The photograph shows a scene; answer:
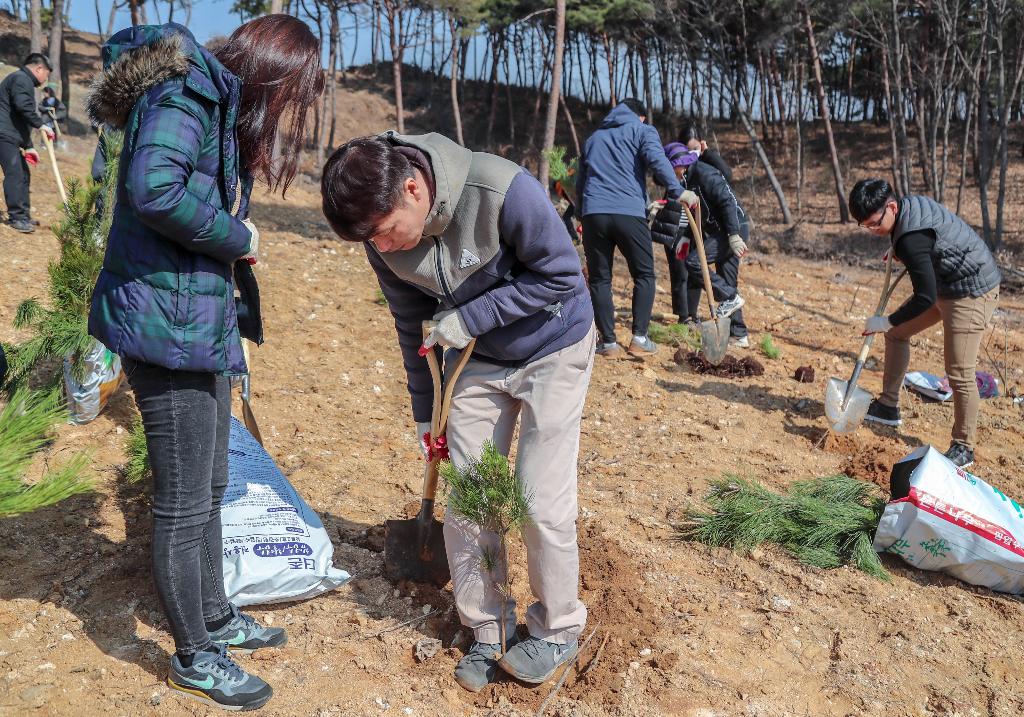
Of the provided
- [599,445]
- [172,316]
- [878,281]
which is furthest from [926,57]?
[172,316]

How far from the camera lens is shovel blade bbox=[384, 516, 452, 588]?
2748 mm

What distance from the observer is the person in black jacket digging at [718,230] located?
5.92 metres

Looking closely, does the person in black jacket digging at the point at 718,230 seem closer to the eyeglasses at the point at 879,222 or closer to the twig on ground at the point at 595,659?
the eyeglasses at the point at 879,222

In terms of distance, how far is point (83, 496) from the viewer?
3.08 metres

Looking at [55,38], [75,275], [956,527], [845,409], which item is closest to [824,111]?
[845,409]

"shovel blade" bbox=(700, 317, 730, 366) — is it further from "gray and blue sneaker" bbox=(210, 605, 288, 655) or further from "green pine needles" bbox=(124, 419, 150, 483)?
"gray and blue sneaker" bbox=(210, 605, 288, 655)

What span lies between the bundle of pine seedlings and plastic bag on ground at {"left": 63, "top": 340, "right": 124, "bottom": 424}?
8.40 feet

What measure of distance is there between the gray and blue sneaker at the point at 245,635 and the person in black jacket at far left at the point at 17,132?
5558 mm

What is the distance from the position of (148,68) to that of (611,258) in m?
4.21

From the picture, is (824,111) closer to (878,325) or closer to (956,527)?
(878,325)

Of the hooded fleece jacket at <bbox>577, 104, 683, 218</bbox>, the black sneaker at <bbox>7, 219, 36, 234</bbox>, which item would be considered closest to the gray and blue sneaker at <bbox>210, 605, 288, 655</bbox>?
the hooded fleece jacket at <bbox>577, 104, 683, 218</bbox>

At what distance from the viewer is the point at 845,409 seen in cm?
441

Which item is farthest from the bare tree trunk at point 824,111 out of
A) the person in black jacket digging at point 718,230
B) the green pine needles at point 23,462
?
the green pine needles at point 23,462

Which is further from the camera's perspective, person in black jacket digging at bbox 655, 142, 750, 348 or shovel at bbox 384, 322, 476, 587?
person in black jacket digging at bbox 655, 142, 750, 348
